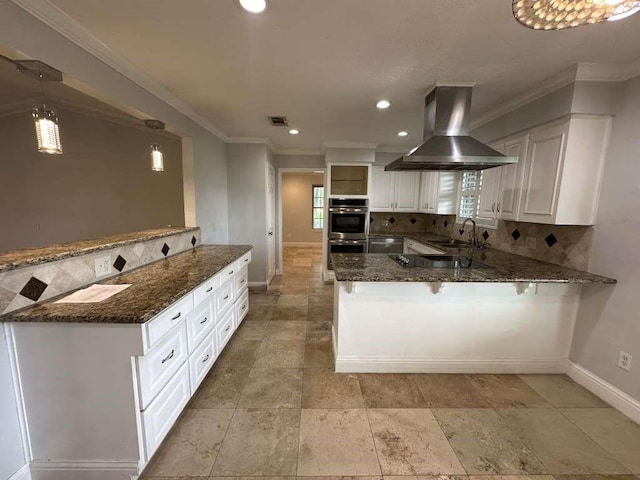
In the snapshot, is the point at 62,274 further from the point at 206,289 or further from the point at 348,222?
Answer: the point at 348,222

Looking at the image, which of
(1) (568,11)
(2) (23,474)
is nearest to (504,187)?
(1) (568,11)

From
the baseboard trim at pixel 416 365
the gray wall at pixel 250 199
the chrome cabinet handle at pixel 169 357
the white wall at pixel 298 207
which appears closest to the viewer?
the chrome cabinet handle at pixel 169 357

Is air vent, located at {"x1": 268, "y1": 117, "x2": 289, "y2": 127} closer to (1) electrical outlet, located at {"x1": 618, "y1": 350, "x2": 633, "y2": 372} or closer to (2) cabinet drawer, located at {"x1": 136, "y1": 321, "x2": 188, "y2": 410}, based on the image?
(2) cabinet drawer, located at {"x1": 136, "y1": 321, "x2": 188, "y2": 410}

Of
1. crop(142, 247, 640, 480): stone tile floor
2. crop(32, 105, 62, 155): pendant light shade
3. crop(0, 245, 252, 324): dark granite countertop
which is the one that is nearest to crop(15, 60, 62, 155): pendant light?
crop(32, 105, 62, 155): pendant light shade

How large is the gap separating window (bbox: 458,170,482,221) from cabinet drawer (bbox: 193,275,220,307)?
311cm

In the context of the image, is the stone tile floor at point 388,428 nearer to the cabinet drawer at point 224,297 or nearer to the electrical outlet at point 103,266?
the cabinet drawer at point 224,297

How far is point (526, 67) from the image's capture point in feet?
6.25

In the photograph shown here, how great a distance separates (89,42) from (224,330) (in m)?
2.32

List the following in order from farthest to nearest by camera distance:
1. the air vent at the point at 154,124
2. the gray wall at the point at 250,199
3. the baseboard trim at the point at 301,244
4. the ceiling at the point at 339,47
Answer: the baseboard trim at the point at 301,244 < the gray wall at the point at 250,199 < the air vent at the point at 154,124 < the ceiling at the point at 339,47

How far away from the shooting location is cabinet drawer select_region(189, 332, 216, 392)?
6.08 ft

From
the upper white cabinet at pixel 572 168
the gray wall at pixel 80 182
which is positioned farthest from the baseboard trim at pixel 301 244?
the upper white cabinet at pixel 572 168

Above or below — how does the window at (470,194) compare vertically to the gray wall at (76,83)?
below

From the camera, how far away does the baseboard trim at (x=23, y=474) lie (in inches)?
49.9

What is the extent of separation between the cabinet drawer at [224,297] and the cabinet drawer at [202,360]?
9.1 inches
